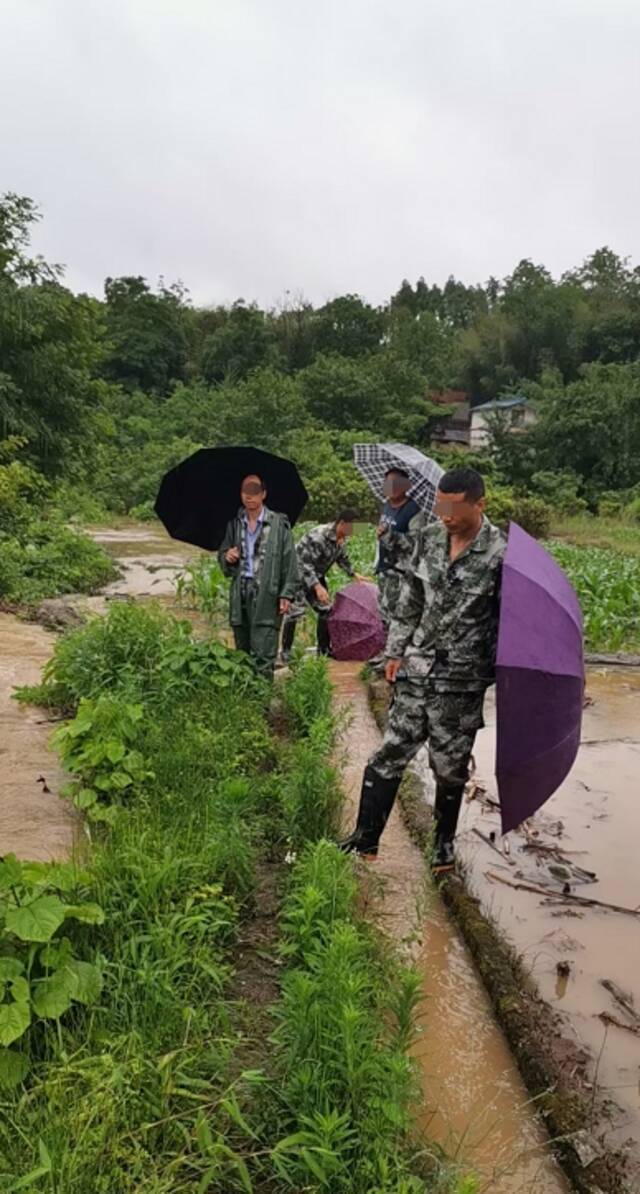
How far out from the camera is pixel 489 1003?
10.2 ft

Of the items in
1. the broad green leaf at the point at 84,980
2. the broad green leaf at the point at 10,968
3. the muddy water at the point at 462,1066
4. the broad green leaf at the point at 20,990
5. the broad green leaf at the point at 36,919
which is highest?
the broad green leaf at the point at 36,919

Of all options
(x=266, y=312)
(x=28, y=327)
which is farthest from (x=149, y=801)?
(x=266, y=312)

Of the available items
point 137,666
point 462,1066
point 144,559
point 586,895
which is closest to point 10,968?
point 462,1066

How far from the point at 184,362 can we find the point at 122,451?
16.2 meters

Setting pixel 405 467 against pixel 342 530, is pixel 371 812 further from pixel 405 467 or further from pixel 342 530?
pixel 342 530

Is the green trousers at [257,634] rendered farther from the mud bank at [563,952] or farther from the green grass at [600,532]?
the green grass at [600,532]

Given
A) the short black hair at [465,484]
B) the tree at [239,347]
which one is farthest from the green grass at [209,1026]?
the tree at [239,347]

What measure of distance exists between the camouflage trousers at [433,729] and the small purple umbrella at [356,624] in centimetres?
441

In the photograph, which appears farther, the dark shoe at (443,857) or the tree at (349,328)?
the tree at (349,328)

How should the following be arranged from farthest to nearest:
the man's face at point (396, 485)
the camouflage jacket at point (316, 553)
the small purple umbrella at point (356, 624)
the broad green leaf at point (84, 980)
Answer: the small purple umbrella at point (356, 624)
the camouflage jacket at point (316, 553)
the man's face at point (396, 485)
the broad green leaf at point (84, 980)

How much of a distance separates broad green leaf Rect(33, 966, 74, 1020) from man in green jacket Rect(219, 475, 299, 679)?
3521 millimetres

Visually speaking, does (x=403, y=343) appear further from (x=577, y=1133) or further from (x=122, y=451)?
(x=577, y=1133)

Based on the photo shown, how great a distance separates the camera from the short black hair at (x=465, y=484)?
356 cm

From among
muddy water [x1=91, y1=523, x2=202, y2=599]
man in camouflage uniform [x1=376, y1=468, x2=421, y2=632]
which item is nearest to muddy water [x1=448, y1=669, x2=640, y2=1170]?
man in camouflage uniform [x1=376, y1=468, x2=421, y2=632]
